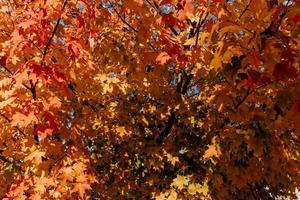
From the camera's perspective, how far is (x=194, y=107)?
7523mm

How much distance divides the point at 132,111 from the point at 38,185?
308 cm

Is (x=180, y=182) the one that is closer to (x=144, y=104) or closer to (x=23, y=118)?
(x=144, y=104)

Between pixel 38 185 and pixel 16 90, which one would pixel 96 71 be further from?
pixel 38 185

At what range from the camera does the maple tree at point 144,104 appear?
15.6 feet

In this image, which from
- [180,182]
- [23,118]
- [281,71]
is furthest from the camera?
[180,182]

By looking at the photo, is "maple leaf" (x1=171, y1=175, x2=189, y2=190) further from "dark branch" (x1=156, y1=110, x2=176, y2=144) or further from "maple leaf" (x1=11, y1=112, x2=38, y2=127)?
"maple leaf" (x1=11, y1=112, x2=38, y2=127)

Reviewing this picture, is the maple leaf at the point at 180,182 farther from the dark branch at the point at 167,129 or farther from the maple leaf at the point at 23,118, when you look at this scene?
the maple leaf at the point at 23,118

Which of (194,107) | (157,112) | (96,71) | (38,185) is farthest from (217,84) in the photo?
(38,185)

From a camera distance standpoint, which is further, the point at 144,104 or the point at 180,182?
the point at 144,104

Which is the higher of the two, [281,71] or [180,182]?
[180,182]

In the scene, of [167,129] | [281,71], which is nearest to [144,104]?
[167,129]

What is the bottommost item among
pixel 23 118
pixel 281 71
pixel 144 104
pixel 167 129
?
pixel 281 71

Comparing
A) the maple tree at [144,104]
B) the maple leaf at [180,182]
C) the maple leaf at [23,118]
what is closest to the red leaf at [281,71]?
the maple tree at [144,104]

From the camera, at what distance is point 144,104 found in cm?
800
